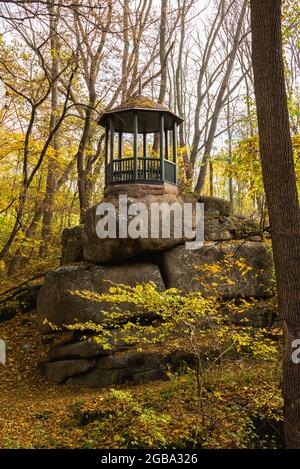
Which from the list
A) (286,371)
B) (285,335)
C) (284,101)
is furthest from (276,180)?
→ (286,371)

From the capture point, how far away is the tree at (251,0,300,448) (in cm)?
515

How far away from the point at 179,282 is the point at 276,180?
219 inches

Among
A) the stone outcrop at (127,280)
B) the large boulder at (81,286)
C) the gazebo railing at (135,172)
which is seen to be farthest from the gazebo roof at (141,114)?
the large boulder at (81,286)

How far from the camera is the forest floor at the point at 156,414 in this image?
5.82 meters

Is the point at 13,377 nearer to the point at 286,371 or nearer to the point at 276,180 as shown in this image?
the point at 286,371

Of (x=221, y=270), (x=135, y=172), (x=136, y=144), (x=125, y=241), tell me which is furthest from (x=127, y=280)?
(x=136, y=144)

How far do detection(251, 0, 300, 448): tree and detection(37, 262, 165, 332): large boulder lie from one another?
5.29 m

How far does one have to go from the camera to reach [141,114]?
39.4 feet

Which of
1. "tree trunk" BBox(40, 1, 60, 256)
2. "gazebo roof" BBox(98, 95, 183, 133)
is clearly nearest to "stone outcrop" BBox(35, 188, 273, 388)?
"gazebo roof" BBox(98, 95, 183, 133)

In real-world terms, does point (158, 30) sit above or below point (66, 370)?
above

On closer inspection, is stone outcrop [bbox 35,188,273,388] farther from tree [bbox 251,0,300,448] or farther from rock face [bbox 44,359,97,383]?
tree [bbox 251,0,300,448]

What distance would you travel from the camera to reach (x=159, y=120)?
488 inches
